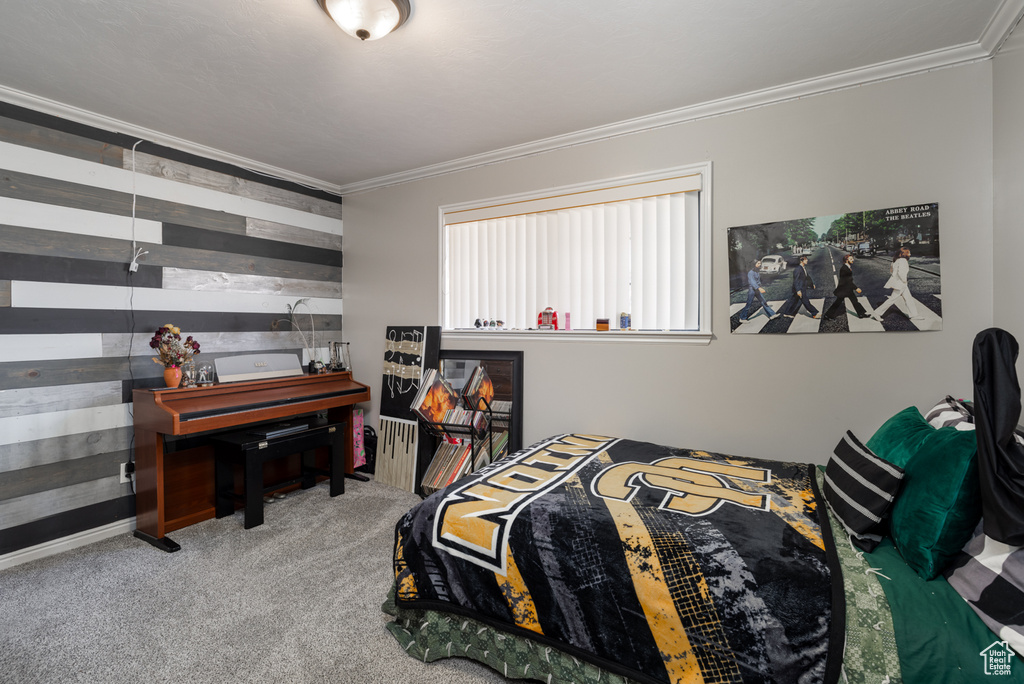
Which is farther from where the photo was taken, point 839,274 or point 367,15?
point 839,274

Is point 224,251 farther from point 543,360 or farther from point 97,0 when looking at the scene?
point 543,360

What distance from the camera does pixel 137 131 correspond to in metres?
3.02

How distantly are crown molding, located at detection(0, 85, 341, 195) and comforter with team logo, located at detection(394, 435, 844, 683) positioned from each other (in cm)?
314

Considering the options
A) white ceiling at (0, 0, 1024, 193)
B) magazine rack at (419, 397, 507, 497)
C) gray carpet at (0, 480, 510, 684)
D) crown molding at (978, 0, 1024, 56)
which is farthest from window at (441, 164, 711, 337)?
gray carpet at (0, 480, 510, 684)

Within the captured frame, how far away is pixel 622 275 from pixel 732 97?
121 centimetres

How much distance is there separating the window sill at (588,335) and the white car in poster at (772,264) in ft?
1.58

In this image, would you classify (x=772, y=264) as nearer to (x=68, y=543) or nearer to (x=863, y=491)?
(x=863, y=491)

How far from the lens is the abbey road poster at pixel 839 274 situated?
7.56 feet

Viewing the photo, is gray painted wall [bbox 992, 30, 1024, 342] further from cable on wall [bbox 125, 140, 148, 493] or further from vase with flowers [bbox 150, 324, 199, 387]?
cable on wall [bbox 125, 140, 148, 493]

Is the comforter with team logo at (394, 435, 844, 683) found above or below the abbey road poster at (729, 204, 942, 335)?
below

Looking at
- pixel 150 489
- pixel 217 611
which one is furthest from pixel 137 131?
pixel 217 611

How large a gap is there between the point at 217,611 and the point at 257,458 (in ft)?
3.53

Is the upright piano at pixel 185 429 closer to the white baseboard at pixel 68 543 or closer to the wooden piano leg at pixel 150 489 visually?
the wooden piano leg at pixel 150 489

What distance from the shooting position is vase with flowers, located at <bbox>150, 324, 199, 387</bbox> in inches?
116
